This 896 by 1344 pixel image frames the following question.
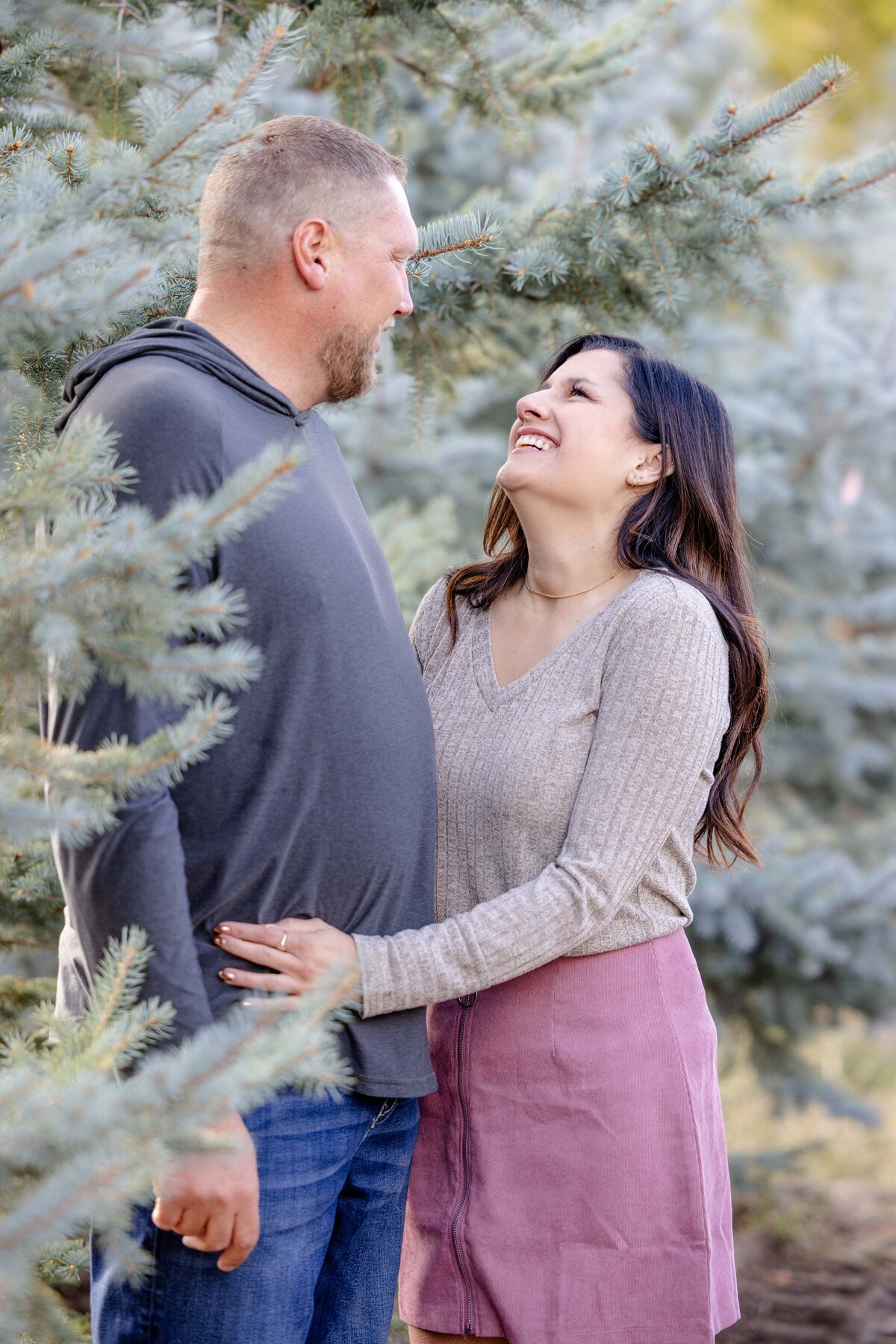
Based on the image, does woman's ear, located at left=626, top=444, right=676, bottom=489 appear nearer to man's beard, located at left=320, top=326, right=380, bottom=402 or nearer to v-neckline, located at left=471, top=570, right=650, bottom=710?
v-neckline, located at left=471, top=570, right=650, bottom=710

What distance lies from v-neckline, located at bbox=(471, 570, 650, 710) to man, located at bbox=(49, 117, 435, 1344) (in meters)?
0.22

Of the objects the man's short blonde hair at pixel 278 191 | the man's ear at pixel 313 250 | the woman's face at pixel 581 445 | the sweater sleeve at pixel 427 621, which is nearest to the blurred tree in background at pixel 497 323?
the man's short blonde hair at pixel 278 191

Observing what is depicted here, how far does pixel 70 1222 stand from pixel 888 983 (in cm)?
402

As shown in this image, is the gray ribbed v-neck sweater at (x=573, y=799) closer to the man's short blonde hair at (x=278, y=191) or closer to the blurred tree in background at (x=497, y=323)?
the blurred tree in background at (x=497, y=323)

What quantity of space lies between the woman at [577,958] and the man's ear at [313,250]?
0.58 meters

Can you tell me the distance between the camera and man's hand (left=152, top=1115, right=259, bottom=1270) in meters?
1.43

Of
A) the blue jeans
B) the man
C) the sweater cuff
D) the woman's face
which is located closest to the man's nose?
the man

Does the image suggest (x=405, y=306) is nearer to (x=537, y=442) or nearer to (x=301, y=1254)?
(x=537, y=442)

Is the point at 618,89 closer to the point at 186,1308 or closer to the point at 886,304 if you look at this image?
the point at 886,304

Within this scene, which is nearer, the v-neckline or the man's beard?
the man's beard

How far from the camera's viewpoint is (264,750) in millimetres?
1649

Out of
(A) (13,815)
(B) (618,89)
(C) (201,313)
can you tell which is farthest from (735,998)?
(A) (13,815)

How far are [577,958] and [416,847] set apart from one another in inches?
14.0

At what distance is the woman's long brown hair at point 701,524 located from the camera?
221 centimetres
